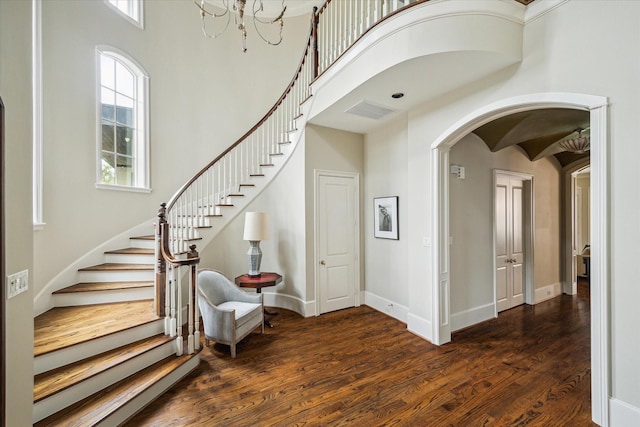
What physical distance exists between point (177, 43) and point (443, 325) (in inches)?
A: 240

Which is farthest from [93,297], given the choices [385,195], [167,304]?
[385,195]

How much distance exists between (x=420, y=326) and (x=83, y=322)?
3639 millimetres

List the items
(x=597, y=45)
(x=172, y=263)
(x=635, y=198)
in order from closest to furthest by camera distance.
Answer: (x=635, y=198), (x=597, y=45), (x=172, y=263)

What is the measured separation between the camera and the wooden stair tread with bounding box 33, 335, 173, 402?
1920 mm

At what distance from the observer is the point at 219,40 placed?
5332 mm

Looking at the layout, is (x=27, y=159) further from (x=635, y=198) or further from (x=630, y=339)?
(x=630, y=339)

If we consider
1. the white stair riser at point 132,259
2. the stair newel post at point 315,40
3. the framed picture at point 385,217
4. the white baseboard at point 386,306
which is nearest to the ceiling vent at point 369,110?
the stair newel post at point 315,40

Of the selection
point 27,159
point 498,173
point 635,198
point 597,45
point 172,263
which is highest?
point 597,45

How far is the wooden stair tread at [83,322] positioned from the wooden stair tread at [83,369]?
0.54 feet

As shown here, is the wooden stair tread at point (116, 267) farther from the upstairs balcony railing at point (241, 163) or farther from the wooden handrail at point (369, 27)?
the wooden handrail at point (369, 27)

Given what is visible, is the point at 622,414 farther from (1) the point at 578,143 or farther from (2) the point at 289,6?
(2) the point at 289,6

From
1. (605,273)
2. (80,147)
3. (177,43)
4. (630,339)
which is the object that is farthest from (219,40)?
(630,339)

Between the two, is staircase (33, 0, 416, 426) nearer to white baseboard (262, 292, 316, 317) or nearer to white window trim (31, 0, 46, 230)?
white window trim (31, 0, 46, 230)

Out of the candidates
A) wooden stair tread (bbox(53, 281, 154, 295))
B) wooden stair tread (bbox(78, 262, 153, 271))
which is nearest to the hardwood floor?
wooden stair tread (bbox(53, 281, 154, 295))
